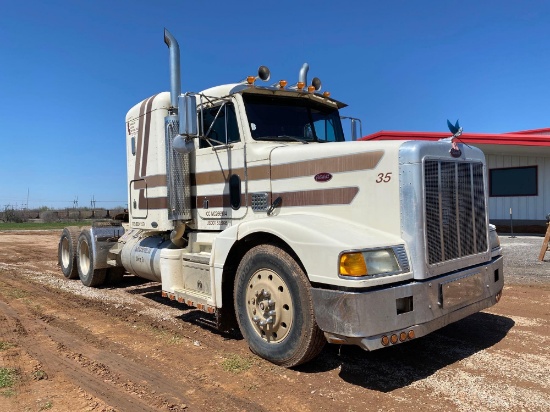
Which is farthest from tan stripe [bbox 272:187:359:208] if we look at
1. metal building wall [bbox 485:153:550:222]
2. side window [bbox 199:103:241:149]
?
metal building wall [bbox 485:153:550:222]

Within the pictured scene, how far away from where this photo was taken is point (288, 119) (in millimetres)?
5672

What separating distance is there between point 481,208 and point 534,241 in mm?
11232

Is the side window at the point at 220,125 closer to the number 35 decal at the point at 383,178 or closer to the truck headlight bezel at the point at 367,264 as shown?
the number 35 decal at the point at 383,178

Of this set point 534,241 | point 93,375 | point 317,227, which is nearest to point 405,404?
point 317,227

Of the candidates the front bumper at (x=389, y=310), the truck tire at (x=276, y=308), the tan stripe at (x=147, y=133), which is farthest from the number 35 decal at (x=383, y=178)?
the tan stripe at (x=147, y=133)

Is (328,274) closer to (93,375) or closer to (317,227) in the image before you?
(317,227)

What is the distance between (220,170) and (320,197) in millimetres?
1633

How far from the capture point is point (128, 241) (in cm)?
777

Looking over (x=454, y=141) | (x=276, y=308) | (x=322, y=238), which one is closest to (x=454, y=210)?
(x=454, y=141)

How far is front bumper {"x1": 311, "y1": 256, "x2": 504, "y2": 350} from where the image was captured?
3.55 metres

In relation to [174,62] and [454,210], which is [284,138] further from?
[454,210]

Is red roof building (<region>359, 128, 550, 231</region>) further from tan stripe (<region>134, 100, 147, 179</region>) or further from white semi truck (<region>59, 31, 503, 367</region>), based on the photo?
white semi truck (<region>59, 31, 503, 367</region>)

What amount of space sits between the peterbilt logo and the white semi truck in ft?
0.05

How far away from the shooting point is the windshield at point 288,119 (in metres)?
5.43
